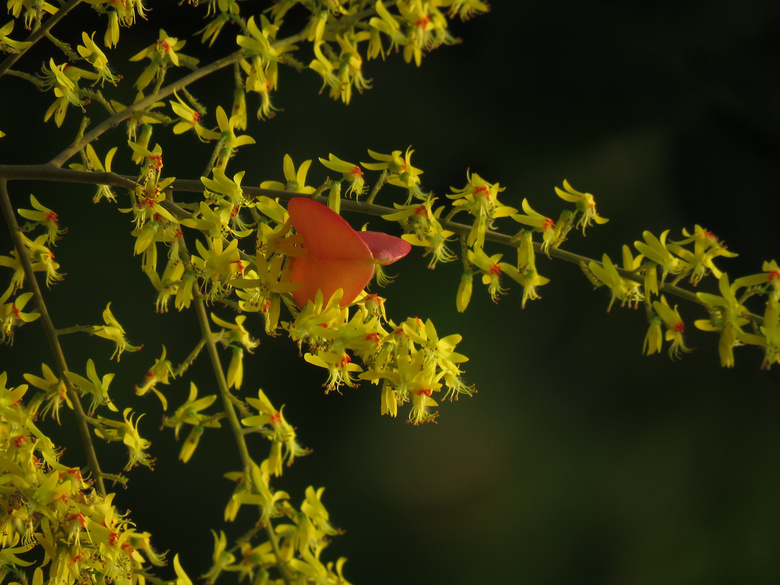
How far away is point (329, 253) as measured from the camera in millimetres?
474

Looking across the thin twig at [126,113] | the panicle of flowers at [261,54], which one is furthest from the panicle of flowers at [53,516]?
the panicle of flowers at [261,54]

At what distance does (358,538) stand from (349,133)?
1.80 ft

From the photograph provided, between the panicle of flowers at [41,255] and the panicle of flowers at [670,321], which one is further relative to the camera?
the panicle of flowers at [41,255]

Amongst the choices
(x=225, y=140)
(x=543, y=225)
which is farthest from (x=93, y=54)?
(x=543, y=225)

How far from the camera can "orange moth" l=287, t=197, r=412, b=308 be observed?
0.46m

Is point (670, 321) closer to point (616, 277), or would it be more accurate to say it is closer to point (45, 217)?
point (616, 277)

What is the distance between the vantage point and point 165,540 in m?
1.05

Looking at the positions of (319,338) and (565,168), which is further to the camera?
(565,168)

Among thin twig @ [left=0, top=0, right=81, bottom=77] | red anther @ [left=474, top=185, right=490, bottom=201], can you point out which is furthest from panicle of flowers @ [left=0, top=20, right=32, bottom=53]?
red anther @ [left=474, top=185, right=490, bottom=201]

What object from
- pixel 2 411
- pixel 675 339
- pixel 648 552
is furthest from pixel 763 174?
pixel 2 411

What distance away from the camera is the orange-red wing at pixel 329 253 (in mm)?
461

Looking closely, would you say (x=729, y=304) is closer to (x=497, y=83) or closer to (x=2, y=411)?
(x=2, y=411)

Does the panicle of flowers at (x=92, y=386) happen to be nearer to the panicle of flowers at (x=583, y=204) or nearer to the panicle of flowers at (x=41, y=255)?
the panicle of flowers at (x=41, y=255)

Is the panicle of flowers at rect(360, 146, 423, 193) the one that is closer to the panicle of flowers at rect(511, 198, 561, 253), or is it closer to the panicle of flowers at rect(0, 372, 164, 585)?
the panicle of flowers at rect(511, 198, 561, 253)
